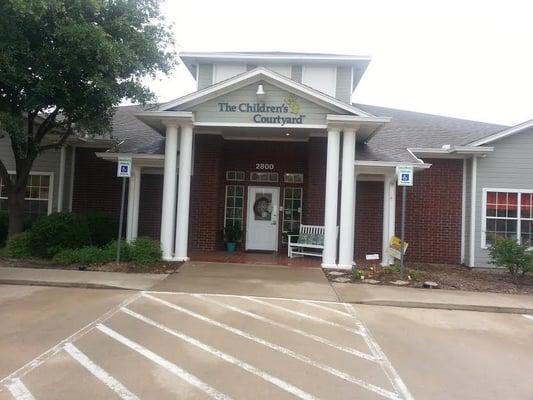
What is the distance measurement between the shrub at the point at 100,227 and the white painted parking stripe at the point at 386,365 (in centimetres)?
899

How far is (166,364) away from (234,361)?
0.74 metres

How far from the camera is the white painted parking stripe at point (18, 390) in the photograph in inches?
164

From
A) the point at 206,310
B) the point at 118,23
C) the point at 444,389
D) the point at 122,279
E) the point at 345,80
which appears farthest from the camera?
the point at 345,80

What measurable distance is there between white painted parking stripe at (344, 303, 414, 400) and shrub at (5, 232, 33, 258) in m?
9.03

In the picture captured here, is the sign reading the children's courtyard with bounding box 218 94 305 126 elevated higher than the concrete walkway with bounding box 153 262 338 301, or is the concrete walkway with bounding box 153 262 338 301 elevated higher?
the sign reading the children's courtyard with bounding box 218 94 305 126

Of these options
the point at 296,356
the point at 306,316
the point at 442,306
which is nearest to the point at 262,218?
the point at 442,306

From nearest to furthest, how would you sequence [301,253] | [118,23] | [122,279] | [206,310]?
1. [206,310]
2. [122,279]
3. [118,23]
4. [301,253]

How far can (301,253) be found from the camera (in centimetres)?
1402

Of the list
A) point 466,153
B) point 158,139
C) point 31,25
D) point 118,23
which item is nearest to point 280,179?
point 158,139

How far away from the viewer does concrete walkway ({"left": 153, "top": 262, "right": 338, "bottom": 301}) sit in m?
9.12

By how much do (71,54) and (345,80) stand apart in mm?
9332

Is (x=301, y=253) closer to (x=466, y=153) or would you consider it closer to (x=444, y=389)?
(x=466, y=153)

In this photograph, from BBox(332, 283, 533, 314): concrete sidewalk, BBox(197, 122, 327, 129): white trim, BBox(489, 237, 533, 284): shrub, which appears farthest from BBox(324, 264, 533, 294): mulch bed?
BBox(197, 122, 327, 129): white trim

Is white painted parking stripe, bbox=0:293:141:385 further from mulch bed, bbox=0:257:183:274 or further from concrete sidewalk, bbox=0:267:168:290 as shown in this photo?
mulch bed, bbox=0:257:183:274
